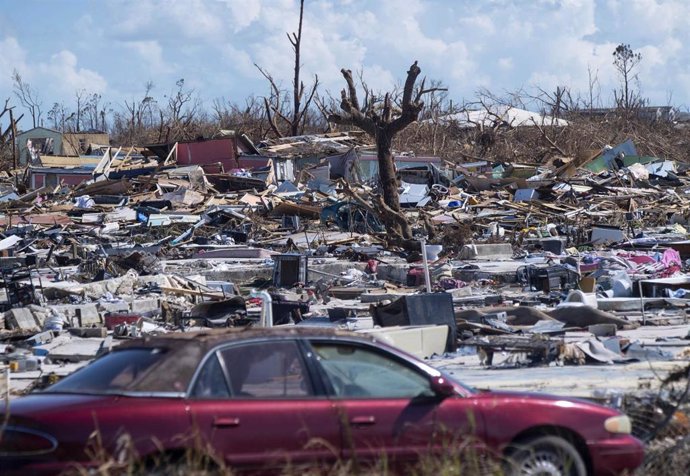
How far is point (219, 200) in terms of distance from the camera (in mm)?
33344

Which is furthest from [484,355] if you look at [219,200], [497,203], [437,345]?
[219,200]

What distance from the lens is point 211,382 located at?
5.87m

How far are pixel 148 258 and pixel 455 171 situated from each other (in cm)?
1901

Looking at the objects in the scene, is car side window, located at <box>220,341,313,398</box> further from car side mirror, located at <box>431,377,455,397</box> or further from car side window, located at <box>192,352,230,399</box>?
car side mirror, located at <box>431,377,455,397</box>

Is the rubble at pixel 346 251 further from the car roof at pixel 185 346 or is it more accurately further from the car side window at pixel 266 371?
the car side window at pixel 266 371

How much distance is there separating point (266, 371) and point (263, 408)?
0.33m

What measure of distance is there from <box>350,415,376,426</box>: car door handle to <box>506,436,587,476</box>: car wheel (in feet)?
2.69

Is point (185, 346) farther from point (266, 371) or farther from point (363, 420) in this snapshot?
point (363, 420)

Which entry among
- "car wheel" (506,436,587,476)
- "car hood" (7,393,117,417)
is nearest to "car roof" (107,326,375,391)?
"car hood" (7,393,117,417)

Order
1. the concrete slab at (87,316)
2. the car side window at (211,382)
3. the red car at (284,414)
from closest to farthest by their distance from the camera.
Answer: the red car at (284,414), the car side window at (211,382), the concrete slab at (87,316)

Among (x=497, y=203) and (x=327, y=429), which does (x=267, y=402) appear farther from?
(x=497, y=203)

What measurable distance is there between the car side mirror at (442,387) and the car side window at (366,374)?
0.04m

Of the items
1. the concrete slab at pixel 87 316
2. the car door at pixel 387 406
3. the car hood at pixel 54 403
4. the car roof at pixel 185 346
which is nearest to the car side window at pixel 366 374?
the car door at pixel 387 406

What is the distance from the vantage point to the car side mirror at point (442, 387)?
618 centimetres
